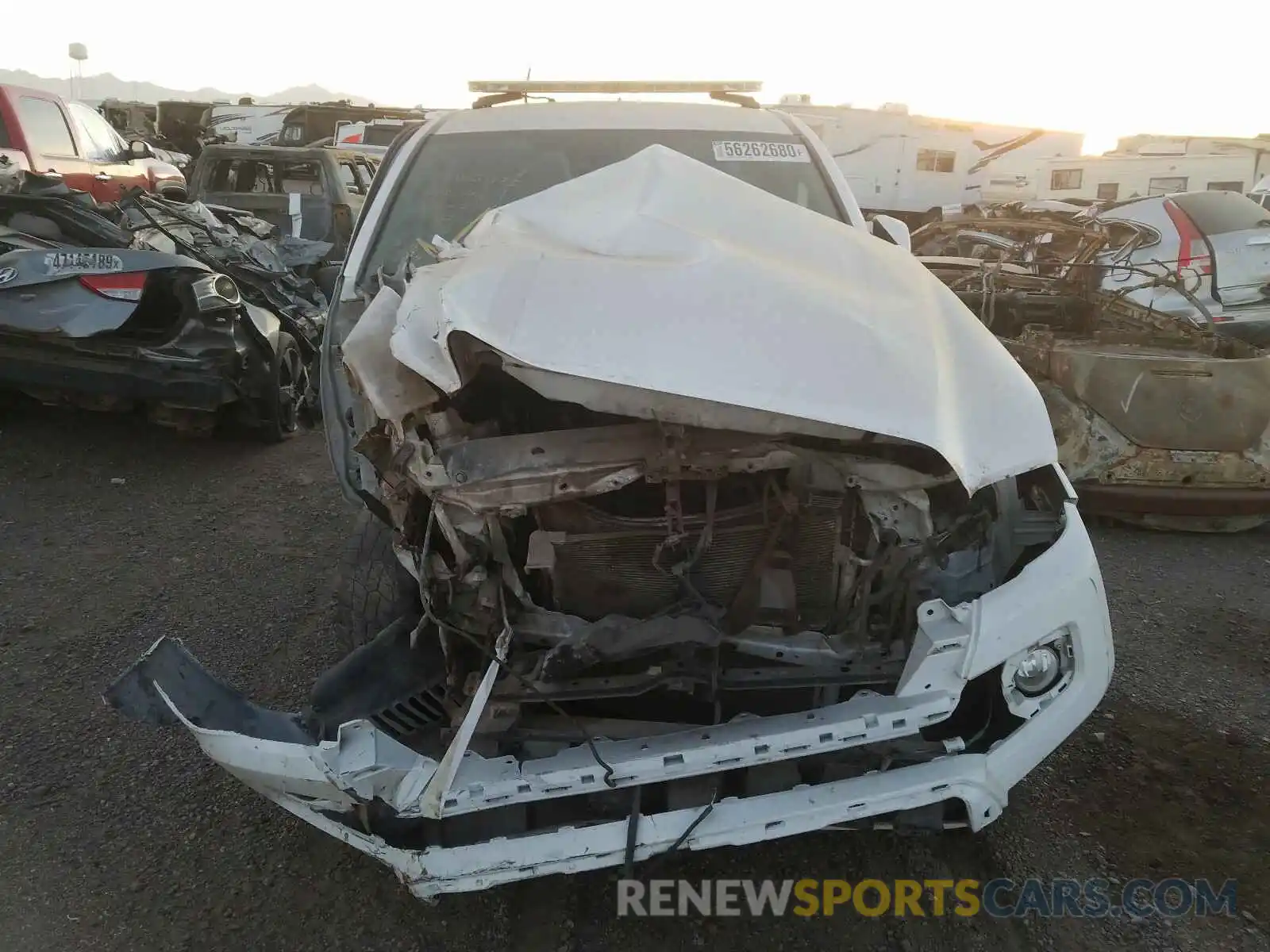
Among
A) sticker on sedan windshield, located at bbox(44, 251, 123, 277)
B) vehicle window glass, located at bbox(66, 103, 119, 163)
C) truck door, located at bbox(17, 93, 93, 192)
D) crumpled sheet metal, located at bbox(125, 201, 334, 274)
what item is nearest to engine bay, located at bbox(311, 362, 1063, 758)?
sticker on sedan windshield, located at bbox(44, 251, 123, 277)

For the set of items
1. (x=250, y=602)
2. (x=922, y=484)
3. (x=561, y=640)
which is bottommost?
(x=250, y=602)

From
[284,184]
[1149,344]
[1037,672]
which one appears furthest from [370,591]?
[284,184]

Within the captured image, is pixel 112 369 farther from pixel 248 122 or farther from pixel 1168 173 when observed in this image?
pixel 1168 173

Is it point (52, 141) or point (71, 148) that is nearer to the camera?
point (52, 141)

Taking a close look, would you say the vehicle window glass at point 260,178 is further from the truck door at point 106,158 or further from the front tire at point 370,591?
the front tire at point 370,591

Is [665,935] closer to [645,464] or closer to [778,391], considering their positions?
[645,464]

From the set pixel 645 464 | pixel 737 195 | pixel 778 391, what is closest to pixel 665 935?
pixel 645 464

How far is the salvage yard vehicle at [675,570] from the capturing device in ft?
6.19

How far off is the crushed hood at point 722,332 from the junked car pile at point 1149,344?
267cm

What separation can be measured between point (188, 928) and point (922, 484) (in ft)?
6.71

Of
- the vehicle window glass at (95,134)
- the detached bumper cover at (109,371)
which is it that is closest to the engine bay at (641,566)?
the detached bumper cover at (109,371)

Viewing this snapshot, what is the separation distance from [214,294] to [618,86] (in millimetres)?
2658

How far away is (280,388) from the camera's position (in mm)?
5832

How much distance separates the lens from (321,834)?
252cm
